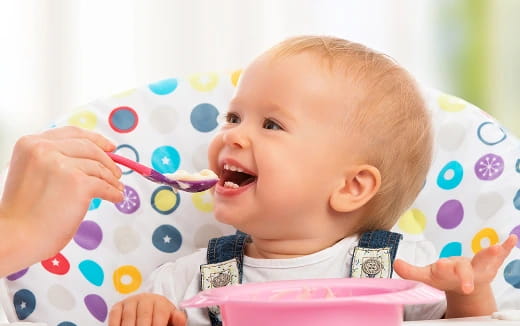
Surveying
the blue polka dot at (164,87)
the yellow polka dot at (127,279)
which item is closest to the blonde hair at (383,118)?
the blue polka dot at (164,87)

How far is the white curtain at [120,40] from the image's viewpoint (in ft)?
6.57

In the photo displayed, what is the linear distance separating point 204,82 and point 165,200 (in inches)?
8.0

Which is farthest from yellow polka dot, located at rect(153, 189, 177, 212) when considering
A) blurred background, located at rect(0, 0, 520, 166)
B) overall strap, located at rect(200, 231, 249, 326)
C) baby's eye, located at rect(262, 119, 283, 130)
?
blurred background, located at rect(0, 0, 520, 166)

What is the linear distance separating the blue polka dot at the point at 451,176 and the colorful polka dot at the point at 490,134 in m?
0.06

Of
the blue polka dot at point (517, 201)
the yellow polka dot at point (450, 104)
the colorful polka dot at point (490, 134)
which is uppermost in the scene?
the yellow polka dot at point (450, 104)

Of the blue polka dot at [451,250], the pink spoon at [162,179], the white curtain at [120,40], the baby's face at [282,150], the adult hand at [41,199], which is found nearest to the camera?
the adult hand at [41,199]

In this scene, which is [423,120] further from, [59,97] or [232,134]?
[59,97]

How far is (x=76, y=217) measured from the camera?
0.75 metres

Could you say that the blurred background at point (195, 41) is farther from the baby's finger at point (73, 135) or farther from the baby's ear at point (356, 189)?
the baby's finger at point (73, 135)

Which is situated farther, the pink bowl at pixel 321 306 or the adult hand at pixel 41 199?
the adult hand at pixel 41 199

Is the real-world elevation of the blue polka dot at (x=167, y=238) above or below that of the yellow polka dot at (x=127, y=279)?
above

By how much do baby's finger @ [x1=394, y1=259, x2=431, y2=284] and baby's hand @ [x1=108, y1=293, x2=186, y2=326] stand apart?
28 cm

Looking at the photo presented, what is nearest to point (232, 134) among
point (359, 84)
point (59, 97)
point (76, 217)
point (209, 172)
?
point (209, 172)

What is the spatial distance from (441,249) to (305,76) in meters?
0.32
